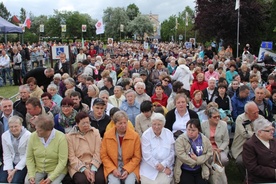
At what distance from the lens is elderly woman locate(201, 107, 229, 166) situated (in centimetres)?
532

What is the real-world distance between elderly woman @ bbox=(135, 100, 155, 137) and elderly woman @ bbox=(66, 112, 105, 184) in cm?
106

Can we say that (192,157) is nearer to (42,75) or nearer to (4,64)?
(42,75)

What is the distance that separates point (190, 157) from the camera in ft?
15.0

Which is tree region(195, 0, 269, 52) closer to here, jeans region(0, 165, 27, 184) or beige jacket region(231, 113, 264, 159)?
beige jacket region(231, 113, 264, 159)

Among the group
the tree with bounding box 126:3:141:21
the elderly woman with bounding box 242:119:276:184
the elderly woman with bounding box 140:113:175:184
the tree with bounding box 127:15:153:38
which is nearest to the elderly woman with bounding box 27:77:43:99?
the elderly woman with bounding box 140:113:175:184

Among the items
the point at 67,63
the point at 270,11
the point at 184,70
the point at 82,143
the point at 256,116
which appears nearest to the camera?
the point at 82,143

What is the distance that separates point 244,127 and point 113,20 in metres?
69.7

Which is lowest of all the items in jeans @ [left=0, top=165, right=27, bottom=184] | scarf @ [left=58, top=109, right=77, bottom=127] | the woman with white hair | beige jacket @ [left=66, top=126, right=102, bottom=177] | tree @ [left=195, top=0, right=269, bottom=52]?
jeans @ [left=0, top=165, right=27, bottom=184]

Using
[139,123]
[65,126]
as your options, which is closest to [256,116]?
[139,123]

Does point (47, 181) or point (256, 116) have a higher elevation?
point (256, 116)

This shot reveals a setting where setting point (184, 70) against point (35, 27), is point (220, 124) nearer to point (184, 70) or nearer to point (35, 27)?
point (184, 70)

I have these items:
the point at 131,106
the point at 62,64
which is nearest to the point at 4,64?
the point at 62,64

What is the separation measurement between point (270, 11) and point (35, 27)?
60750mm

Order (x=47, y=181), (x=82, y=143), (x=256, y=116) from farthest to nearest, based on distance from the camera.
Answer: (x=256, y=116) < (x=82, y=143) < (x=47, y=181)
